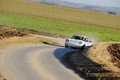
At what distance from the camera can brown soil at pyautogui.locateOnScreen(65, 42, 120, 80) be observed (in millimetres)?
17109

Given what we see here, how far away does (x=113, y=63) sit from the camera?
2075cm

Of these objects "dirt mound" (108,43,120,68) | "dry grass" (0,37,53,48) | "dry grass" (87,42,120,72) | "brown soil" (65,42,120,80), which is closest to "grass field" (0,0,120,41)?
"dry grass" (0,37,53,48)

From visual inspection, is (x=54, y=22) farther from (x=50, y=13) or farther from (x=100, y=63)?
(x=100, y=63)

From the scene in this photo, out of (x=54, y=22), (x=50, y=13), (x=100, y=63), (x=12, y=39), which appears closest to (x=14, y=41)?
(x=12, y=39)

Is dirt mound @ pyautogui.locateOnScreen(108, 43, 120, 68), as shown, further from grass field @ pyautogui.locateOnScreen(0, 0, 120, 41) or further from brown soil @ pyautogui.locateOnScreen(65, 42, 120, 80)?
grass field @ pyautogui.locateOnScreen(0, 0, 120, 41)

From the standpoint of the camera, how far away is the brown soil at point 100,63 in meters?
17.1

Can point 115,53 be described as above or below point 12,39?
above

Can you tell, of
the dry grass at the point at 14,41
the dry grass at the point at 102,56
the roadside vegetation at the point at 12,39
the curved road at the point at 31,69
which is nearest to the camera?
the curved road at the point at 31,69

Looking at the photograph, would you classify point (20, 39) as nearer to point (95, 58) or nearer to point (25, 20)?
point (95, 58)

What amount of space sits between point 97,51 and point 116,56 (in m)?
2.29

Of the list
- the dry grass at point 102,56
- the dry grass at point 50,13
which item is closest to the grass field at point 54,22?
the dry grass at point 50,13

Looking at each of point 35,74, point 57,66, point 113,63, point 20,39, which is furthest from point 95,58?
point 20,39

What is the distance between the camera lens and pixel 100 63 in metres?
20.4

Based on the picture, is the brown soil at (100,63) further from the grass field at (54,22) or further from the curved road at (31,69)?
the grass field at (54,22)
